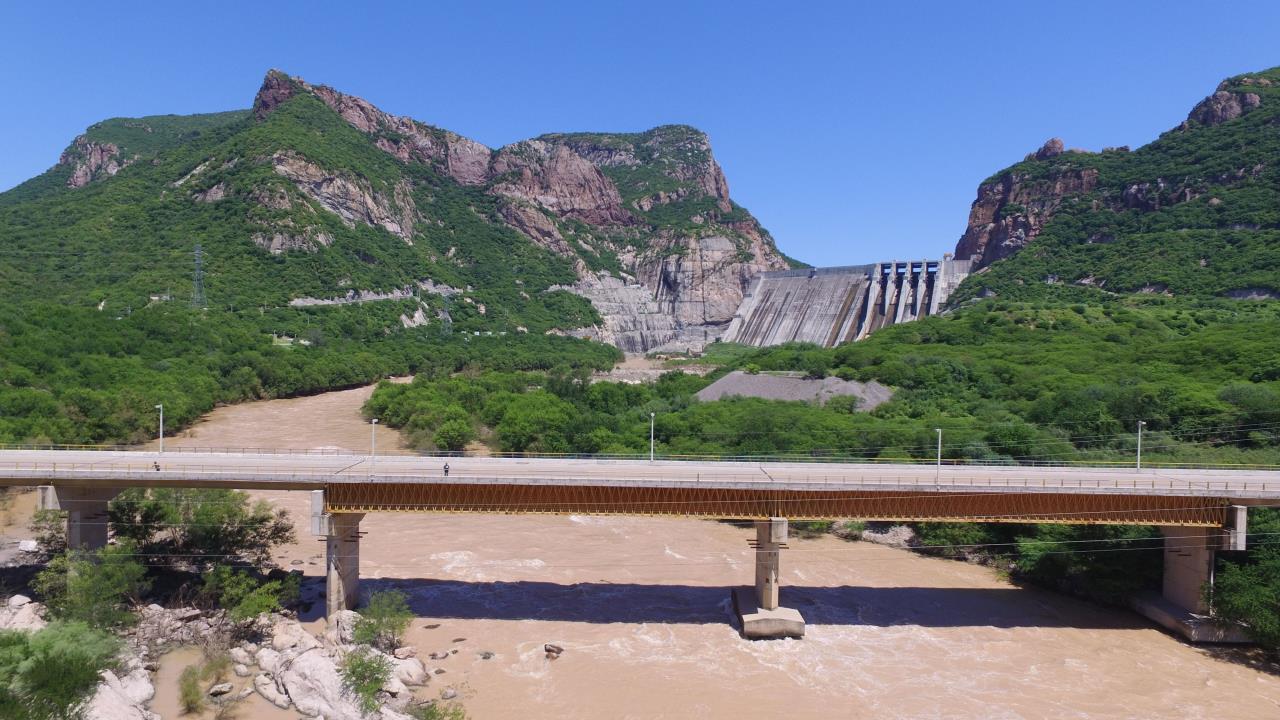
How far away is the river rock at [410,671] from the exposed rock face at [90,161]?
183 metres

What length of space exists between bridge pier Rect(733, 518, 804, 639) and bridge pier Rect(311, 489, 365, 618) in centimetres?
1506

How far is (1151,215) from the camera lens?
4980 inches

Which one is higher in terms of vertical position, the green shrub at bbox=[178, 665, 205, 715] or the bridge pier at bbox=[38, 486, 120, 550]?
the bridge pier at bbox=[38, 486, 120, 550]

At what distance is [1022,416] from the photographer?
5994cm

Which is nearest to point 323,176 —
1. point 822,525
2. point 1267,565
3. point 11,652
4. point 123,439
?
point 123,439

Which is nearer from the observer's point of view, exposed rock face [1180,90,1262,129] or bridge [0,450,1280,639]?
bridge [0,450,1280,639]

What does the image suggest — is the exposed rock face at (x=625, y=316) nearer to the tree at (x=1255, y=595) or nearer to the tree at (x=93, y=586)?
the tree at (x=93, y=586)

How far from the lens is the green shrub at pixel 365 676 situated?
22.7 meters

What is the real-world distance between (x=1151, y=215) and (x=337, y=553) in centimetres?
13825

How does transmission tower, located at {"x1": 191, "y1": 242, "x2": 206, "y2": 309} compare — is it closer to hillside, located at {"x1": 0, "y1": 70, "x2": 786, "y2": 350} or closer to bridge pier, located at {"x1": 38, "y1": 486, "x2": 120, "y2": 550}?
hillside, located at {"x1": 0, "y1": 70, "x2": 786, "y2": 350}

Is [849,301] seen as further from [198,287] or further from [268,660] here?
[268,660]

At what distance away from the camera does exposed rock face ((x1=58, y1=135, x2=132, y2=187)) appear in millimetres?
172750

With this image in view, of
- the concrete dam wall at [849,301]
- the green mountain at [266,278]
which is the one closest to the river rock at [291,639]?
the green mountain at [266,278]

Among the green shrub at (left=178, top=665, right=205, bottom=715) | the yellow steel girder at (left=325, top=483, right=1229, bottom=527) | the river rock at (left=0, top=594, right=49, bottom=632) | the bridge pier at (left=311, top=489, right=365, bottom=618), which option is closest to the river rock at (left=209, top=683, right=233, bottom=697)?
the green shrub at (left=178, top=665, right=205, bottom=715)
